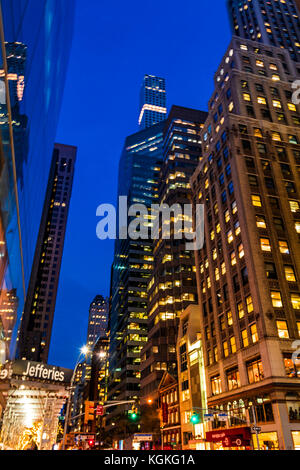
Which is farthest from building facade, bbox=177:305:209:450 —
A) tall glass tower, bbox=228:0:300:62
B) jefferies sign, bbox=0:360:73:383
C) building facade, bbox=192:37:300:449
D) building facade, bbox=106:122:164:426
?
tall glass tower, bbox=228:0:300:62

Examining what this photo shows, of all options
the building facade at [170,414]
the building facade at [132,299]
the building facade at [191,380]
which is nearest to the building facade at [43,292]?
the building facade at [132,299]

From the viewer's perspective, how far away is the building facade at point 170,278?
291 ft

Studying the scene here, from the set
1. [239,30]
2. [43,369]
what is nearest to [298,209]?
[43,369]

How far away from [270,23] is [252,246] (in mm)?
107499

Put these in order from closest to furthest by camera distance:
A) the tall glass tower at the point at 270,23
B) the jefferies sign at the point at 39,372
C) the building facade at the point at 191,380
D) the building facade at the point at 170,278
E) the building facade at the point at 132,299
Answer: the jefferies sign at the point at 39,372
the building facade at the point at 191,380
the building facade at the point at 170,278
the tall glass tower at the point at 270,23
the building facade at the point at 132,299

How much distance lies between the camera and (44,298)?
176 m

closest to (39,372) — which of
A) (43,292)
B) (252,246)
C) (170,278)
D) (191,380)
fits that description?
(252,246)

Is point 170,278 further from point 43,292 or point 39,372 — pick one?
point 43,292

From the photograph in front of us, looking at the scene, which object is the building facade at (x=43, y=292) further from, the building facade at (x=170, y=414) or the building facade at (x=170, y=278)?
the building facade at (x=170, y=414)

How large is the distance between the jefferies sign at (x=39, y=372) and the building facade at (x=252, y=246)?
61.3 ft

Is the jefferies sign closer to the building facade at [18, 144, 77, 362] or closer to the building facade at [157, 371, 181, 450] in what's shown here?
the building facade at [157, 371, 181, 450]

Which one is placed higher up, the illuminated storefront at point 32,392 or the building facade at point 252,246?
the building facade at point 252,246

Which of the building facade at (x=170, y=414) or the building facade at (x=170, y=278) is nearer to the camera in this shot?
the building facade at (x=170, y=414)

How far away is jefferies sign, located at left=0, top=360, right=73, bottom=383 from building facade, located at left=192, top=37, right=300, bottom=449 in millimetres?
18669
